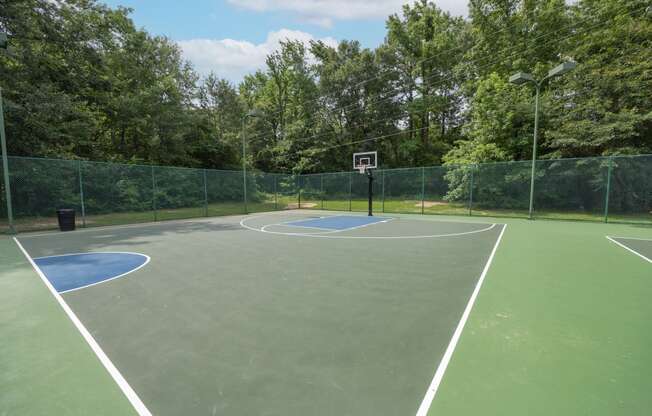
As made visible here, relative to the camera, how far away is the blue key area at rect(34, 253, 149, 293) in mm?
4980

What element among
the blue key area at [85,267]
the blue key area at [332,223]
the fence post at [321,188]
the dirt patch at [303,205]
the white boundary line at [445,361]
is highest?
the fence post at [321,188]

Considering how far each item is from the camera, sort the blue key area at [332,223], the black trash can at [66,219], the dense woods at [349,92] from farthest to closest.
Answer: the dense woods at [349,92], the blue key area at [332,223], the black trash can at [66,219]

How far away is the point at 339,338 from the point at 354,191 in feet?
55.7

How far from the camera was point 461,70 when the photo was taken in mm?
26062

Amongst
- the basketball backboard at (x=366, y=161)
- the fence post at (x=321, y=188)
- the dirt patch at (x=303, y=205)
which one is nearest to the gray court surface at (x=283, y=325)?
the basketball backboard at (x=366, y=161)

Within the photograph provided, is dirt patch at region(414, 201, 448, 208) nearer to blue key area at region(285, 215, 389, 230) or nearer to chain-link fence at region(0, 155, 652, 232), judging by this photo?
chain-link fence at region(0, 155, 652, 232)

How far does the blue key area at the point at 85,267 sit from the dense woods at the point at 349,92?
786 cm

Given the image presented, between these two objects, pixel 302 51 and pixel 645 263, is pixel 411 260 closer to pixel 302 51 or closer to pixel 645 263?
pixel 645 263

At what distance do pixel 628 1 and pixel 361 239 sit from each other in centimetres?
2203

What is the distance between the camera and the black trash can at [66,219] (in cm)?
1092

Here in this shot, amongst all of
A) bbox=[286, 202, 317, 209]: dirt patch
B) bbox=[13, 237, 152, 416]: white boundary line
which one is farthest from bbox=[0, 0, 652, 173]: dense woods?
bbox=[13, 237, 152, 416]: white boundary line

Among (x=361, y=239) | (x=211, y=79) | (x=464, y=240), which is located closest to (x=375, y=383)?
(x=361, y=239)

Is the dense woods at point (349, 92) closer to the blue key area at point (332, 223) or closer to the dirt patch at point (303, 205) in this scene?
the dirt patch at point (303, 205)

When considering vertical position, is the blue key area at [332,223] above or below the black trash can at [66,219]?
below
